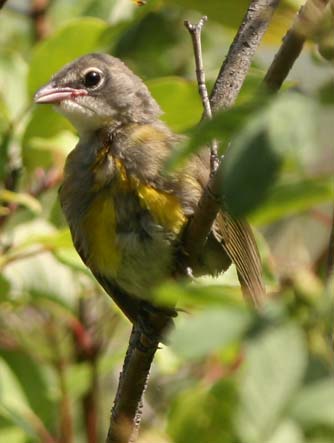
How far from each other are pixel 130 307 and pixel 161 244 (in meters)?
0.47

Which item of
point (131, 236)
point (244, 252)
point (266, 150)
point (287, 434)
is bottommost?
point (287, 434)

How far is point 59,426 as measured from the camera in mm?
4012

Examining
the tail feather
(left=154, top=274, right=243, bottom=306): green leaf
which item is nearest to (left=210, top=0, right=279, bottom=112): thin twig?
the tail feather

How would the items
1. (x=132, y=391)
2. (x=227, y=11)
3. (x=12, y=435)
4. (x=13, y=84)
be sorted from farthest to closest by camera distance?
(x=13, y=84) → (x=12, y=435) → (x=227, y=11) → (x=132, y=391)

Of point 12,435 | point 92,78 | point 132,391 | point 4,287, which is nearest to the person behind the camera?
point 132,391

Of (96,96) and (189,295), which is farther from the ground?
(96,96)

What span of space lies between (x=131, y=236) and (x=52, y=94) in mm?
641

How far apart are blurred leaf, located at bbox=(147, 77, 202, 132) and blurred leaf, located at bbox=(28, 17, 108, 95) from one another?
0.89ft

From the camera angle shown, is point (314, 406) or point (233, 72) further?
point (233, 72)

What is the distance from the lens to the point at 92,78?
12.5 feet

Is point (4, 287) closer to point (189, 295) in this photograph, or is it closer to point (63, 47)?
point (63, 47)

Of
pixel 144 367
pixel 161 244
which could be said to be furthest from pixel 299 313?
pixel 161 244

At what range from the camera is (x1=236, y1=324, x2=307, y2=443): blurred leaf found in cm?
108

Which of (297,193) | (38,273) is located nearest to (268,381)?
(297,193)
